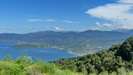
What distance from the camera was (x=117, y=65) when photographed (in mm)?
20109

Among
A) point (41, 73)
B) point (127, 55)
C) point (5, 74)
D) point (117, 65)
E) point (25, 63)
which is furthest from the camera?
point (127, 55)

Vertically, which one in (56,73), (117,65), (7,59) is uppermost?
(7,59)

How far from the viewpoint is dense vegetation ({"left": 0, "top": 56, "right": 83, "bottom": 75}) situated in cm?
416

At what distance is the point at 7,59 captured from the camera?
4844 millimetres

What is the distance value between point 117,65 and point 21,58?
16767mm

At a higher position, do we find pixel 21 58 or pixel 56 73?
pixel 21 58

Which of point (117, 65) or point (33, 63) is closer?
point (33, 63)

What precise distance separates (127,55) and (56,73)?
78.5 ft

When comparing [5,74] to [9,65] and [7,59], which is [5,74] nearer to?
[9,65]

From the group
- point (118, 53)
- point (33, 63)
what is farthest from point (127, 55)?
point (33, 63)

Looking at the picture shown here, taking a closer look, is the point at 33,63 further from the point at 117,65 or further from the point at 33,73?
the point at 117,65

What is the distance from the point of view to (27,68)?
4359 mm

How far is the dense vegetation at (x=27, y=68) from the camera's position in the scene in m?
4.16

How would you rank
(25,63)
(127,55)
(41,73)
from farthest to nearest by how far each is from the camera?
(127,55) → (25,63) → (41,73)
